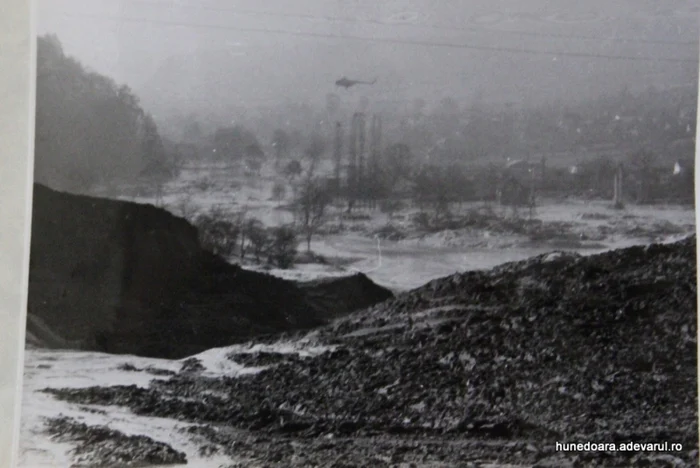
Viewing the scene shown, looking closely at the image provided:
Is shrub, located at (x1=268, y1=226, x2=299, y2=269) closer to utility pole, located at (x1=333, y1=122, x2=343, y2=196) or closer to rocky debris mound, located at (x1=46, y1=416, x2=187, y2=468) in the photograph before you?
utility pole, located at (x1=333, y1=122, x2=343, y2=196)

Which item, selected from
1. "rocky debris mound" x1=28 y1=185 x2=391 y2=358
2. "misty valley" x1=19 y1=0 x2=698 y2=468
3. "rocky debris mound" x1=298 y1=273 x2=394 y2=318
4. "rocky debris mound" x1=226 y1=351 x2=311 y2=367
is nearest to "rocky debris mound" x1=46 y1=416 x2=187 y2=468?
"misty valley" x1=19 y1=0 x2=698 y2=468

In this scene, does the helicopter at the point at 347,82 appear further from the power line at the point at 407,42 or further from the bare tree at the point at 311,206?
the bare tree at the point at 311,206

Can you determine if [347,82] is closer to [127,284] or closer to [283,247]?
[283,247]

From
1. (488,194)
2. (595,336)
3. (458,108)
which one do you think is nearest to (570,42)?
(458,108)

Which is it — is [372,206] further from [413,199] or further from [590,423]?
[590,423]

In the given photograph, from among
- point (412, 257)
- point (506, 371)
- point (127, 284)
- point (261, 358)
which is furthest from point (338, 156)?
point (506, 371)

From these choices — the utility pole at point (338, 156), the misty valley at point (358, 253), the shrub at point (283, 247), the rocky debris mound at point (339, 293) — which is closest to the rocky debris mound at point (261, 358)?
the misty valley at point (358, 253)

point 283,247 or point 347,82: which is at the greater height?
point 347,82
